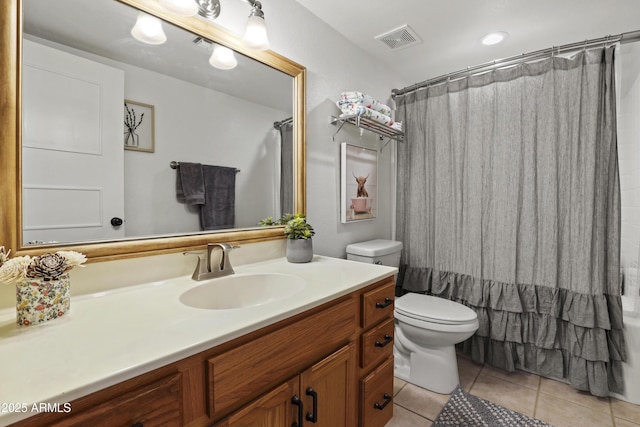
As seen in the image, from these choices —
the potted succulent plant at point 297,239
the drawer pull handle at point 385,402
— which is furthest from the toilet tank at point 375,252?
the drawer pull handle at point 385,402

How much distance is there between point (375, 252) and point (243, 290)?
1.00 metres

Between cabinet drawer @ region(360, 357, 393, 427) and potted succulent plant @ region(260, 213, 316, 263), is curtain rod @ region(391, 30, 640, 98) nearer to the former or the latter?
potted succulent plant @ region(260, 213, 316, 263)

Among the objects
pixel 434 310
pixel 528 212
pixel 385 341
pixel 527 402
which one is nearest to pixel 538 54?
pixel 528 212

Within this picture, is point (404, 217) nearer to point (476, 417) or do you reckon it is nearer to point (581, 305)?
point (581, 305)

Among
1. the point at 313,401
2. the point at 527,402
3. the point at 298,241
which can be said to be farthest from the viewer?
the point at 527,402

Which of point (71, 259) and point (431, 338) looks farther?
point (431, 338)

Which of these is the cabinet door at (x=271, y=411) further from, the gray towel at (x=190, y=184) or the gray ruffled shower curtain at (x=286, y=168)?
the gray ruffled shower curtain at (x=286, y=168)

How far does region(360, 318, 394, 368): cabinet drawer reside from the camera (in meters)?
1.20

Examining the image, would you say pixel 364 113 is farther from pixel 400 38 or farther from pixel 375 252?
pixel 375 252

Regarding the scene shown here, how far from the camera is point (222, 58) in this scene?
133 centimetres

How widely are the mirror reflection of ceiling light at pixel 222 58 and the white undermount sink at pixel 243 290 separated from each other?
939 millimetres

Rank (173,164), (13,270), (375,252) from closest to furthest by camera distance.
Answer: (13,270)
(173,164)
(375,252)

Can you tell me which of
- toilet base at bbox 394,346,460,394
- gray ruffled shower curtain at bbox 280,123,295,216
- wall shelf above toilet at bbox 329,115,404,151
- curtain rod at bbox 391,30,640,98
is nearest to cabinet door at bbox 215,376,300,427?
gray ruffled shower curtain at bbox 280,123,295,216

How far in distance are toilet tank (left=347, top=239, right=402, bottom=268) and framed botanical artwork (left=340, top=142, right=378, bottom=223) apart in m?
0.20
